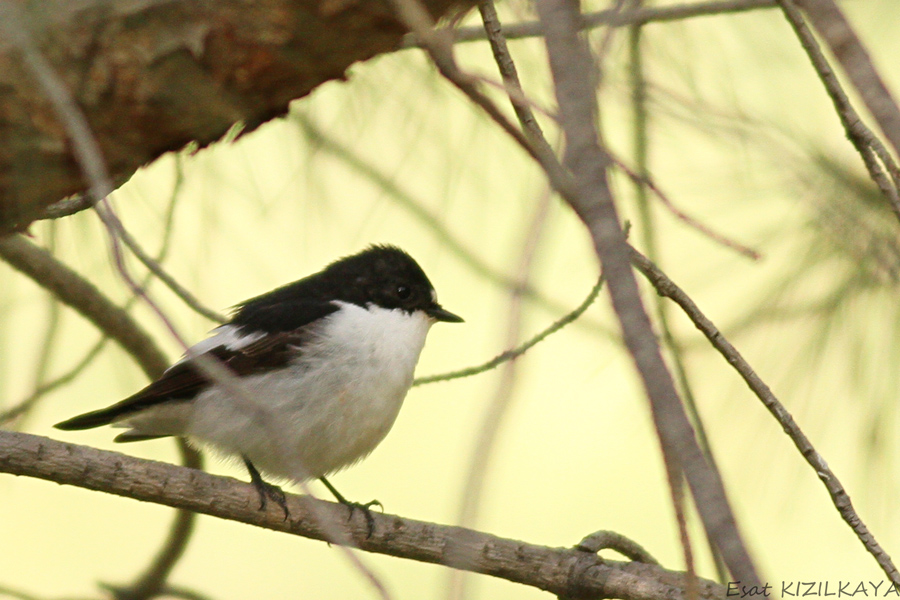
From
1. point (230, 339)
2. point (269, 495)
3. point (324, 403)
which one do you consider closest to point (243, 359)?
point (230, 339)

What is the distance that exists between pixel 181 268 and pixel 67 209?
66 centimetres

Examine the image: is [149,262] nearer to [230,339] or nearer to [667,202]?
[667,202]

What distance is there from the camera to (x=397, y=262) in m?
3.44

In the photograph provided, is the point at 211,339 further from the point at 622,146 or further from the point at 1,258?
the point at 622,146

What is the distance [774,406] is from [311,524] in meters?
1.21

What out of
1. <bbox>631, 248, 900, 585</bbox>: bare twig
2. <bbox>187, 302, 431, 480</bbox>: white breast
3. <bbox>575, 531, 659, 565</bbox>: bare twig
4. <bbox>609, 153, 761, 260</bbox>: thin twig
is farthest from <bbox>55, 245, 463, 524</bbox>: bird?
<bbox>609, 153, 761, 260</bbox>: thin twig

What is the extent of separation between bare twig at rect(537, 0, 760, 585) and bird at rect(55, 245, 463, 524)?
2147 millimetres

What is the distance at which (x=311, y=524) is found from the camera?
246cm

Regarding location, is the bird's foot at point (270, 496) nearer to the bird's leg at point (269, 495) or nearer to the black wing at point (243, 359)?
the bird's leg at point (269, 495)

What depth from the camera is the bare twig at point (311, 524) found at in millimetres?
2125

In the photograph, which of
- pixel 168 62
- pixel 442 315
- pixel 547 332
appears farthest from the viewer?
pixel 442 315

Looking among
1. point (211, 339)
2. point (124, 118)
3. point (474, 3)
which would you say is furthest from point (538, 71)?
point (211, 339)

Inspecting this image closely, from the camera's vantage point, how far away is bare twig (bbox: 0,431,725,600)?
212 cm

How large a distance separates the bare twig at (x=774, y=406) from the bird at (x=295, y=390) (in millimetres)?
1317
